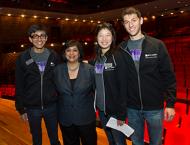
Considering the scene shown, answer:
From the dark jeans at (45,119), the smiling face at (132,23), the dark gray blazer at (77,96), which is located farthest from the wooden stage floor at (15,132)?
the smiling face at (132,23)

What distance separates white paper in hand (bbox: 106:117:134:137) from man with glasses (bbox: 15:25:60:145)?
416 mm

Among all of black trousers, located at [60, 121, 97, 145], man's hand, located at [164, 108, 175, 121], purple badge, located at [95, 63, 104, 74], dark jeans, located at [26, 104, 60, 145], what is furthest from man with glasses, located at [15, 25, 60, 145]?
man's hand, located at [164, 108, 175, 121]

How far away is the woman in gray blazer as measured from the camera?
167cm

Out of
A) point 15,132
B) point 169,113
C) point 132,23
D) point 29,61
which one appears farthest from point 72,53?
point 15,132

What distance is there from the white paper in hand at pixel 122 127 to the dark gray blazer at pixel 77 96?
0.58ft

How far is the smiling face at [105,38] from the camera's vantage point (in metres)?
1.58

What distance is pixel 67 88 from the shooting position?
1671 millimetres

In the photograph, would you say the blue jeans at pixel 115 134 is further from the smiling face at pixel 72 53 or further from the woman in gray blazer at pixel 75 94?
the smiling face at pixel 72 53

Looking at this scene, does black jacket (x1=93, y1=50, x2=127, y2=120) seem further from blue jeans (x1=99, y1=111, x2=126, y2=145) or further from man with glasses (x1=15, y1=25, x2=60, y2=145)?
man with glasses (x1=15, y1=25, x2=60, y2=145)

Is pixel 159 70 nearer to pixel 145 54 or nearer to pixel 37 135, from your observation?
pixel 145 54

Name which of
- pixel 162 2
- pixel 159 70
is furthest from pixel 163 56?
pixel 162 2

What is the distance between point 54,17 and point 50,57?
9323 millimetres

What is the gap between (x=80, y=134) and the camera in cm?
175

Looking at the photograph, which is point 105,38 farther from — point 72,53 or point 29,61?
point 29,61
